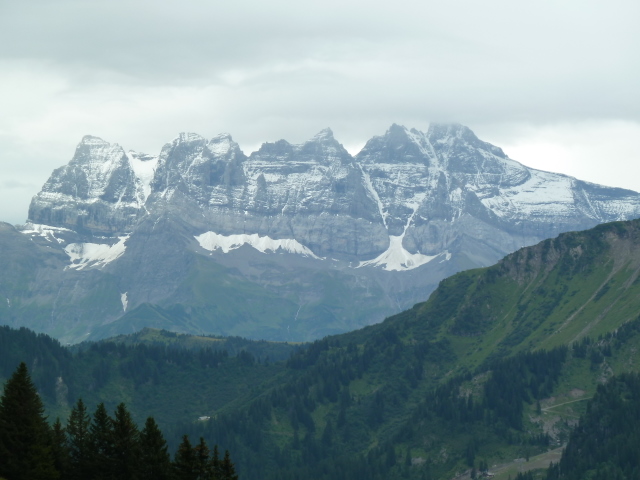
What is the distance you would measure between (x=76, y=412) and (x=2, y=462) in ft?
85.9

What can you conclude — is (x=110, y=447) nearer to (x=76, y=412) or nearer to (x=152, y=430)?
(x=152, y=430)

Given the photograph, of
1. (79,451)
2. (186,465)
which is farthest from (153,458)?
(79,451)

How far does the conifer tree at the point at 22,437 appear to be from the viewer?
137375 millimetres

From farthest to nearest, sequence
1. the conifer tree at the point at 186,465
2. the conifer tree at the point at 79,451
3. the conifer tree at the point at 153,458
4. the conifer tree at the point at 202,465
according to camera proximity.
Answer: the conifer tree at the point at 79,451 < the conifer tree at the point at 153,458 < the conifer tree at the point at 202,465 < the conifer tree at the point at 186,465

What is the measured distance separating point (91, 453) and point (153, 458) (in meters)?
9.63

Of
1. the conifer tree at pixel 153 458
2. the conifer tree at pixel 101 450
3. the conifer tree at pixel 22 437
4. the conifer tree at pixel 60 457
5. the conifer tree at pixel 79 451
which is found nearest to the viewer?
the conifer tree at pixel 22 437

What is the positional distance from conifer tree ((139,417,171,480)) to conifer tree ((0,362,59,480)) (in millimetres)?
10820

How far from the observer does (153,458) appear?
141750 mm

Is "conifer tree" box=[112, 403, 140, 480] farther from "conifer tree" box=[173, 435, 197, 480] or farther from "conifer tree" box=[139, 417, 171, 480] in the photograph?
"conifer tree" box=[173, 435, 197, 480]

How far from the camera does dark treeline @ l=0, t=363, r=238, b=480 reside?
454 ft

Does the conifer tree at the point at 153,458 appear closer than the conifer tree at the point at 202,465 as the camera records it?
No

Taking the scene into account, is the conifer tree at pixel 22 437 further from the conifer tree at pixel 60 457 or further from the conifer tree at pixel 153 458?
the conifer tree at pixel 153 458

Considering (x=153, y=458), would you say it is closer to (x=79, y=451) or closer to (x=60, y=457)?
(x=60, y=457)

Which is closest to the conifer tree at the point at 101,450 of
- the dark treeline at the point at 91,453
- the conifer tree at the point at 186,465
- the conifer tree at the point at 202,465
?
the dark treeline at the point at 91,453
